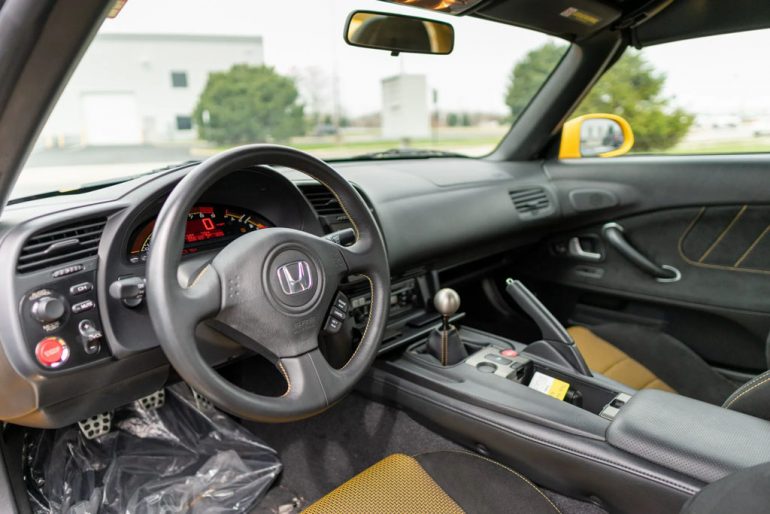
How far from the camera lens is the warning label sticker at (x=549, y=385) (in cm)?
174

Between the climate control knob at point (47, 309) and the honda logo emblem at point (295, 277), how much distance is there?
1.47 feet

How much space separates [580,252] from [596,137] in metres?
0.61

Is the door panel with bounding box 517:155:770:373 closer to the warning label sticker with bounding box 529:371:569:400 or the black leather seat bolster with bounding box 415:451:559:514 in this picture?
the warning label sticker with bounding box 529:371:569:400

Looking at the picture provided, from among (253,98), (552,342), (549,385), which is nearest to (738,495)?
(549,385)

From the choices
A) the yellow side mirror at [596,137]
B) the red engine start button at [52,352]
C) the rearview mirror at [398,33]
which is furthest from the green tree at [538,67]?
the red engine start button at [52,352]

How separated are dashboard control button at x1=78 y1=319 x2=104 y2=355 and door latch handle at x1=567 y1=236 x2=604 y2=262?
225 centimetres

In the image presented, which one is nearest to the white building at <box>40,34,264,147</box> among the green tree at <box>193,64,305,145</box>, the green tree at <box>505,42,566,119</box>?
the green tree at <box>193,64,305,145</box>

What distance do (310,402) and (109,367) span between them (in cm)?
48

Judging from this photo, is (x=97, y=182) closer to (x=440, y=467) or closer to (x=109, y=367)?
(x=109, y=367)

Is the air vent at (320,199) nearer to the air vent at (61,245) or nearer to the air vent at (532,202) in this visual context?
the air vent at (61,245)

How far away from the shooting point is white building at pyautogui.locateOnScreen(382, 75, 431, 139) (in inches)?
164

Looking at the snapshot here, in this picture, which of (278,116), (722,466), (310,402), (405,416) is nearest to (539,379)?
(405,416)

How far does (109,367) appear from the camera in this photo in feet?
4.28

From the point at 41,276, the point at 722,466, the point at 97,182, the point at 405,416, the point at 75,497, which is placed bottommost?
the point at 75,497
